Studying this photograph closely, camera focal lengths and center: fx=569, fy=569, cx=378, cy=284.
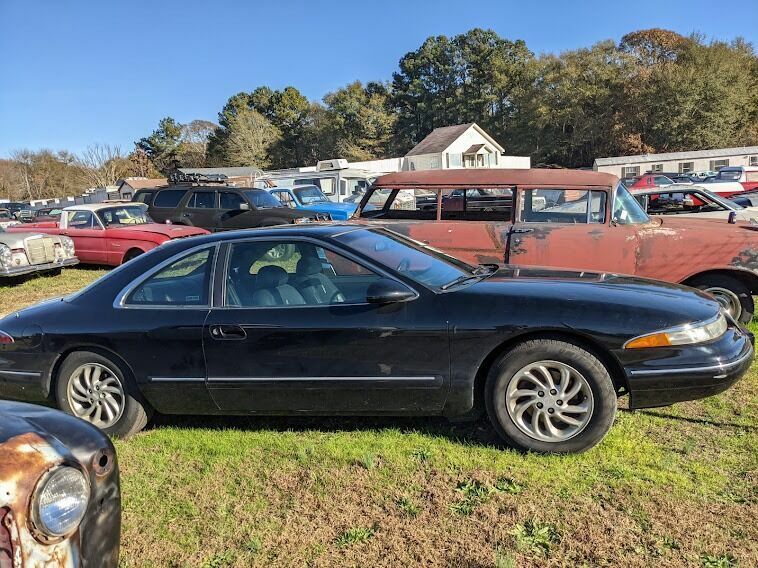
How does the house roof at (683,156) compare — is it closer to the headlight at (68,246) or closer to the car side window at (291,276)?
the headlight at (68,246)

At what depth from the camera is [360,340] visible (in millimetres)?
3518

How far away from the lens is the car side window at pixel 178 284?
154 inches

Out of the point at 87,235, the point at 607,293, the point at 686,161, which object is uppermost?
the point at 686,161

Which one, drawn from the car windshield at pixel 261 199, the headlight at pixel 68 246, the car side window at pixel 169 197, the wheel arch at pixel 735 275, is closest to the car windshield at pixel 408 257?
the wheel arch at pixel 735 275

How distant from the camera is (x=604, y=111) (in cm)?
5769

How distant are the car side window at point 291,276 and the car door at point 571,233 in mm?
2722

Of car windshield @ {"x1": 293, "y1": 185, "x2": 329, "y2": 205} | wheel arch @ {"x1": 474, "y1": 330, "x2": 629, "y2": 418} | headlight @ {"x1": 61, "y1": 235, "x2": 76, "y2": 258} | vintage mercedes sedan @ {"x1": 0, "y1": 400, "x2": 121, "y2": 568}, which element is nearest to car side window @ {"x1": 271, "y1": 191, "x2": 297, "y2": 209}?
car windshield @ {"x1": 293, "y1": 185, "x2": 329, "y2": 205}

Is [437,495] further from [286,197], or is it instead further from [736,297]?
[286,197]

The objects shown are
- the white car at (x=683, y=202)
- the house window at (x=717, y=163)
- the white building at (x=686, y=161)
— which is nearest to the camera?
the white car at (x=683, y=202)

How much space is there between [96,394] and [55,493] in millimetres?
2494

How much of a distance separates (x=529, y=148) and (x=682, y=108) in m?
16.1

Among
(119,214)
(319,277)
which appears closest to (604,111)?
(119,214)

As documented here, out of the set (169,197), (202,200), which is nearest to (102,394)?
(202,200)

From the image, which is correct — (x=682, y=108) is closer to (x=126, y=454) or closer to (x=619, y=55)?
(x=619, y=55)
